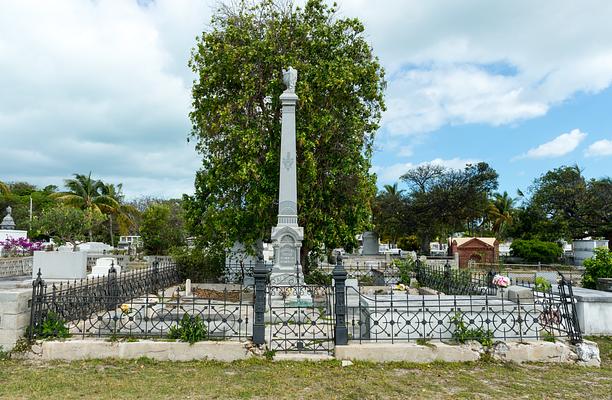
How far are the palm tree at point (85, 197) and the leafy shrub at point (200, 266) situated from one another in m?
23.9

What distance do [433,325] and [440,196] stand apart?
118ft

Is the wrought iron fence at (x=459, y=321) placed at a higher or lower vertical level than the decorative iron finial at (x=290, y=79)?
lower

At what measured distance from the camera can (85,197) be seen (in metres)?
38.2

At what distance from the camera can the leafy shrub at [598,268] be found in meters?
12.0

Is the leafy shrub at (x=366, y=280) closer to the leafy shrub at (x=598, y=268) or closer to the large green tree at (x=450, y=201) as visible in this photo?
the leafy shrub at (x=598, y=268)

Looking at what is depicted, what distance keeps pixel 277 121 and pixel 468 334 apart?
38.8 ft

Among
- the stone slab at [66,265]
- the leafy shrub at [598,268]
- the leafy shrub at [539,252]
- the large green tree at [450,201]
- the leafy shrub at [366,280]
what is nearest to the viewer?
the leafy shrub at [598,268]

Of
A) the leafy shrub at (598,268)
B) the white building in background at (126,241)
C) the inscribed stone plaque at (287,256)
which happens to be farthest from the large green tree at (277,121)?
the white building in background at (126,241)

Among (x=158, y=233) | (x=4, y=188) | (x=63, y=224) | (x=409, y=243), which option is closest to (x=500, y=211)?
(x=409, y=243)

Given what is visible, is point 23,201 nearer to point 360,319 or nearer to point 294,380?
point 360,319

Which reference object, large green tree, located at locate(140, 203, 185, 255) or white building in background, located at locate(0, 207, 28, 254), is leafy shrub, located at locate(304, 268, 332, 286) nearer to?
large green tree, located at locate(140, 203, 185, 255)

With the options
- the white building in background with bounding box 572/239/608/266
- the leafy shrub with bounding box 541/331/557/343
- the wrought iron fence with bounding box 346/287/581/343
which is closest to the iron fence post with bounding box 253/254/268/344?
the wrought iron fence with bounding box 346/287/581/343

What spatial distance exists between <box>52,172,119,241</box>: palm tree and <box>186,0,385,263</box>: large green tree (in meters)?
24.8

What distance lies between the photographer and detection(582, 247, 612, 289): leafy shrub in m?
12.0
